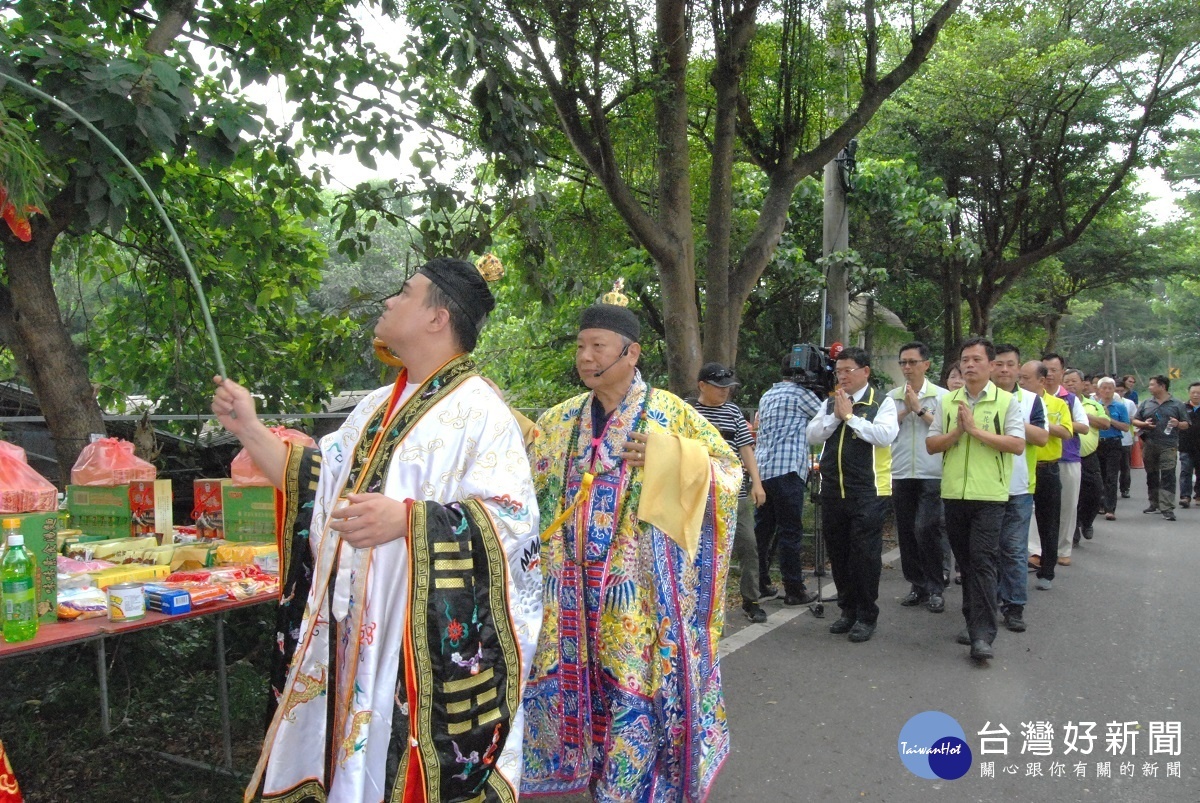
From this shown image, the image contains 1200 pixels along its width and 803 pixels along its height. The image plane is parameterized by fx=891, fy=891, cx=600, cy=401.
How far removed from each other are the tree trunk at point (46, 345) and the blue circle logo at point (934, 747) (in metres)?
4.13

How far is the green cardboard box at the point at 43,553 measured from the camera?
109 inches

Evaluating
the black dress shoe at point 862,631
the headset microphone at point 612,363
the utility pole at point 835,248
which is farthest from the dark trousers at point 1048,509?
the headset microphone at point 612,363

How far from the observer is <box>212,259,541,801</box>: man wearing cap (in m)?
2.17

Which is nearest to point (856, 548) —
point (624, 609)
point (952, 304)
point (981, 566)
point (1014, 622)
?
point (981, 566)

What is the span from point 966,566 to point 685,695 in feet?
9.07

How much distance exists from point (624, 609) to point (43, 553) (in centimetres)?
188

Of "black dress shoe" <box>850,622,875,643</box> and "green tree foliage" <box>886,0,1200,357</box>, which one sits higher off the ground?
"green tree foliage" <box>886,0,1200,357</box>

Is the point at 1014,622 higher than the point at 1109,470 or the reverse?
the reverse

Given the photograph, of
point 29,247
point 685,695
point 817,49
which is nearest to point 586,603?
point 685,695

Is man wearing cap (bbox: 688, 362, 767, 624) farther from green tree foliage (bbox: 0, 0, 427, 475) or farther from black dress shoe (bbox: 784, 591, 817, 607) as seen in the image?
green tree foliage (bbox: 0, 0, 427, 475)

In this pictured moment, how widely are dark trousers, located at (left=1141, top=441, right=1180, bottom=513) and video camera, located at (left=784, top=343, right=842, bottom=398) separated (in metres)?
7.32

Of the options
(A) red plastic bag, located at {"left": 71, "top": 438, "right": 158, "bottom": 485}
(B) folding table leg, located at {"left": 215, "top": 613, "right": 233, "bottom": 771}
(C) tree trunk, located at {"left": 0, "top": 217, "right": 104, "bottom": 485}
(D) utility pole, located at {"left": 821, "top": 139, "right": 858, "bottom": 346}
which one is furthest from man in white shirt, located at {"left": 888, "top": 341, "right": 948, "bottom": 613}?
(C) tree trunk, located at {"left": 0, "top": 217, "right": 104, "bottom": 485}

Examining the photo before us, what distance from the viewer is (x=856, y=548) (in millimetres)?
5469

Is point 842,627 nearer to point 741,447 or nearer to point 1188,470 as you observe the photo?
point 741,447
